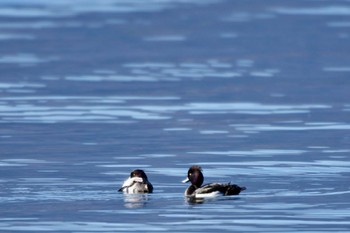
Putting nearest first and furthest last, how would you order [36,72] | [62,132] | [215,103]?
[62,132] → [215,103] → [36,72]

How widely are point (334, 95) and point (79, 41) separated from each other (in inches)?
642

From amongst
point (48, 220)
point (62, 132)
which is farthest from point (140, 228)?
point (62, 132)

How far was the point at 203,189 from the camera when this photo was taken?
54.5 feet

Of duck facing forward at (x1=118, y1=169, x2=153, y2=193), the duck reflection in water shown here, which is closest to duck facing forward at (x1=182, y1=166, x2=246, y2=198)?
the duck reflection in water

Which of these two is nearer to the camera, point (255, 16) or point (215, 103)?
point (215, 103)

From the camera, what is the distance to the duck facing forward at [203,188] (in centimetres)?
1641

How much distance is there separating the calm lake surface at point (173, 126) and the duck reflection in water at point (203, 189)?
11 cm

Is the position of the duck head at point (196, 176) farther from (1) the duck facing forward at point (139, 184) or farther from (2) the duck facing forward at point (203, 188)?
(1) the duck facing forward at point (139, 184)

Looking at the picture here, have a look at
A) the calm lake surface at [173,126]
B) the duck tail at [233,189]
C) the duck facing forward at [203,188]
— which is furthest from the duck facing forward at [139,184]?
the duck tail at [233,189]

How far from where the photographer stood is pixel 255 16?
178 ft

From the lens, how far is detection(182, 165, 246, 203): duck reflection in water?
53.8ft

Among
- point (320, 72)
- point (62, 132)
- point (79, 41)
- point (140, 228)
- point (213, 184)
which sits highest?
point (79, 41)

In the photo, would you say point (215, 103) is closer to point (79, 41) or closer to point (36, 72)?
point (36, 72)

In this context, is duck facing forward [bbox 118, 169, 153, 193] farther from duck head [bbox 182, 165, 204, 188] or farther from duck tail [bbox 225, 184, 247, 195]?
duck tail [bbox 225, 184, 247, 195]
